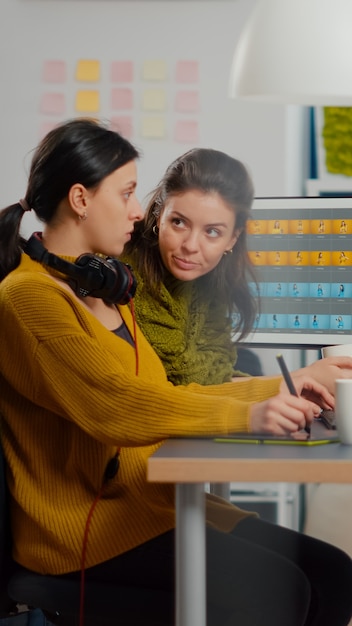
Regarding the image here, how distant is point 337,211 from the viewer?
6.06 ft

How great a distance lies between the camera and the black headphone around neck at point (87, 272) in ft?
4.22

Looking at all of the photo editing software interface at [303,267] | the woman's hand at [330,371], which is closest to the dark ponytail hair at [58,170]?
the woman's hand at [330,371]

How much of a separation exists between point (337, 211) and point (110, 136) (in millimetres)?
621

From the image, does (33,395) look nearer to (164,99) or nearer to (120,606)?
(120,606)

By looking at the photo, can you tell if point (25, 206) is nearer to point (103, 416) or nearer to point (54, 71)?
point (103, 416)

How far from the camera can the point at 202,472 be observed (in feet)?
3.25

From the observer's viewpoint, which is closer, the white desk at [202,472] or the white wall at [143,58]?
the white desk at [202,472]

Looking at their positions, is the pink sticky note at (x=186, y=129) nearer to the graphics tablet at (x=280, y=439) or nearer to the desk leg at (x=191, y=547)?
the graphics tablet at (x=280, y=439)

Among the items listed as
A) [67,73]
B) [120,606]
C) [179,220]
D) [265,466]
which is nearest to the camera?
[265,466]

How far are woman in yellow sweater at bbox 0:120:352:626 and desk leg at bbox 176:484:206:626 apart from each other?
0.35ft

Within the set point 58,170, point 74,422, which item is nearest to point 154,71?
point 58,170

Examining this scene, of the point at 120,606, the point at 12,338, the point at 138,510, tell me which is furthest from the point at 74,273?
the point at 120,606

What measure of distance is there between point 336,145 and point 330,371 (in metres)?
1.61

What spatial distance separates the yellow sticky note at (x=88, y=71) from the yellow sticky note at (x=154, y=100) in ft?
0.41
